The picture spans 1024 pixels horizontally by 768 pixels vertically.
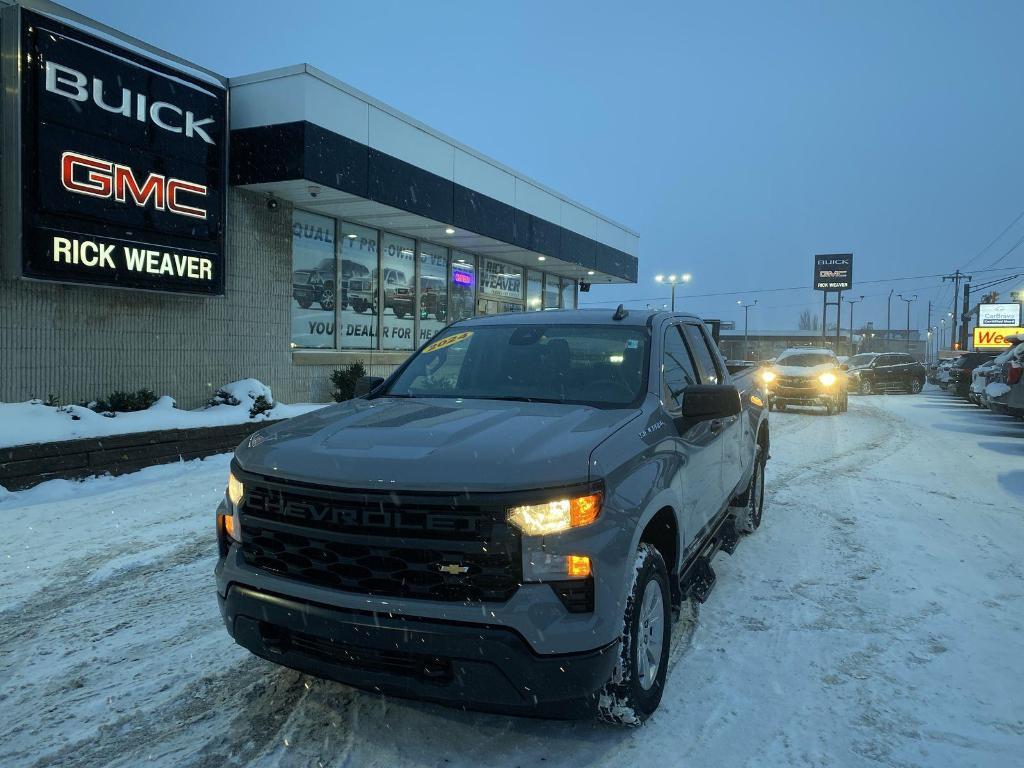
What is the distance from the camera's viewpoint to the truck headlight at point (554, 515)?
8.02 feet

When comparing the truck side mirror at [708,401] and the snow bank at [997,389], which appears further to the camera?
the snow bank at [997,389]

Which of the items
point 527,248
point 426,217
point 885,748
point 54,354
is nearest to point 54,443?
point 54,354

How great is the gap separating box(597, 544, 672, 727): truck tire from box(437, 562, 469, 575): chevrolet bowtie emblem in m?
0.66

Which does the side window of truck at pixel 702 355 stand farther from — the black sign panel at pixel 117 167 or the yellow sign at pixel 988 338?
the yellow sign at pixel 988 338

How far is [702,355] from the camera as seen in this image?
16.2ft

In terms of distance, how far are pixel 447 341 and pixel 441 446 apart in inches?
74.4

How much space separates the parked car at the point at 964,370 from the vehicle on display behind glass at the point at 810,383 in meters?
7.34

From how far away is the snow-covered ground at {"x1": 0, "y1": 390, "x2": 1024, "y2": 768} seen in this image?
2.78 meters

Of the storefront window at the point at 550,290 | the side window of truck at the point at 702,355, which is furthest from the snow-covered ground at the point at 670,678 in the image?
the storefront window at the point at 550,290

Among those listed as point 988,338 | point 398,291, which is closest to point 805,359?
point 398,291

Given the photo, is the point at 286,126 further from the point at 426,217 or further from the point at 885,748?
the point at 885,748

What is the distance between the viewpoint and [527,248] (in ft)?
61.4

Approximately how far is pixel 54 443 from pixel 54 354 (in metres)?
2.67

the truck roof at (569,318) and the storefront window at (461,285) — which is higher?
the storefront window at (461,285)
